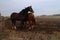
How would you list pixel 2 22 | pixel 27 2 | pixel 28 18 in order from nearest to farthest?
pixel 27 2, pixel 2 22, pixel 28 18

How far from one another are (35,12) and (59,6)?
43 cm

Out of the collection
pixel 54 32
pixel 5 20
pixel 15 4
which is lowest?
pixel 54 32

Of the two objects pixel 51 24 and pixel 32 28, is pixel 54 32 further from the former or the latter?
pixel 32 28

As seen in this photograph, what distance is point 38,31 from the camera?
328 cm

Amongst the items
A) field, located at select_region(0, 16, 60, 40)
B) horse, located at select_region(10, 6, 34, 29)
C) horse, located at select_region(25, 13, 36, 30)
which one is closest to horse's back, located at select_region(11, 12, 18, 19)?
horse, located at select_region(10, 6, 34, 29)

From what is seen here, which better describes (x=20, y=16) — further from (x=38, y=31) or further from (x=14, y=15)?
(x=38, y=31)

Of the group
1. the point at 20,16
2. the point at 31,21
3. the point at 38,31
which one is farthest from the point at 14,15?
the point at 38,31

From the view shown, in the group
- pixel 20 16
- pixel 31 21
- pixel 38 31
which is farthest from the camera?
pixel 20 16

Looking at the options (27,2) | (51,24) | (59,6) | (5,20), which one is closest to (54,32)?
(51,24)

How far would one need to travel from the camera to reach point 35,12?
3.36 meters

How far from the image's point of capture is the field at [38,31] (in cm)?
292

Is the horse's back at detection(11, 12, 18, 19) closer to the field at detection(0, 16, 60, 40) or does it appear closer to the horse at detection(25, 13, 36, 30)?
the field at detection(0, 16, 60, 40)

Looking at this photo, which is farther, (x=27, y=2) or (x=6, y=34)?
(x=27, y=2)

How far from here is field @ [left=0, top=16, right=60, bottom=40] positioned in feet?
9.59
